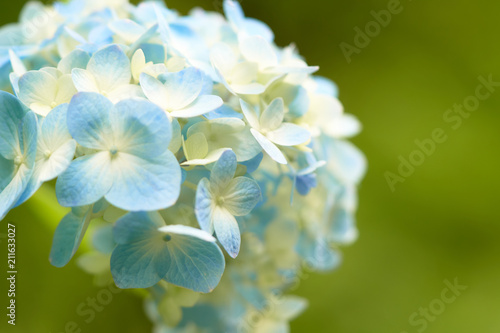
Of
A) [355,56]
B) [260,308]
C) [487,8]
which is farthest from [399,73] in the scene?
[260,308]

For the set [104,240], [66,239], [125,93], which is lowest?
[104,240]

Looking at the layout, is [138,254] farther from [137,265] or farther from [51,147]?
[51,147]

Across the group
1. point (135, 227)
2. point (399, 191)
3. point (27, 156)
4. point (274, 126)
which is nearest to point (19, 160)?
point (27, 156)

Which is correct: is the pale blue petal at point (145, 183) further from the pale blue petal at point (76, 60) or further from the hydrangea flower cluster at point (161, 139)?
the pale blue petal at point (76, 60)

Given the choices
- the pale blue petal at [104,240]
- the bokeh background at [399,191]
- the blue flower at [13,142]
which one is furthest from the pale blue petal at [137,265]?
the bokeh background at [399,191]

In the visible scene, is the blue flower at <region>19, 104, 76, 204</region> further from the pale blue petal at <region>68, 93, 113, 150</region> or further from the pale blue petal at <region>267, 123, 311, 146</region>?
the pale blue petal at <region>267, 123, 311, 146</region>

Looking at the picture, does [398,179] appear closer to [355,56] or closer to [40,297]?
[355,56]

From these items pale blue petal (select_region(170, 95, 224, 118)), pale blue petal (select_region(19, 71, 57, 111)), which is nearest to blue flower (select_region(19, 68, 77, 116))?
pale blue petal (select_region(19, 71, 57, 111))
